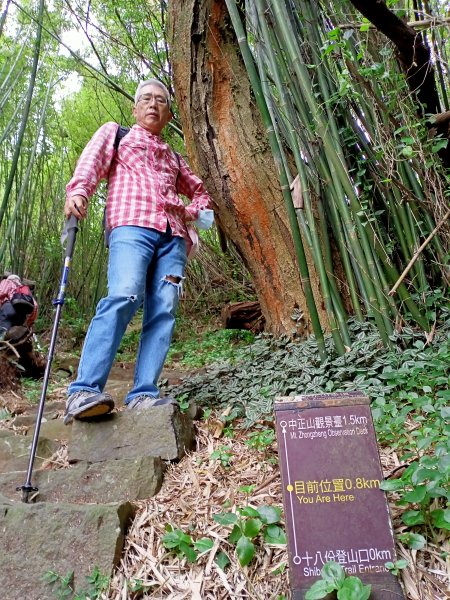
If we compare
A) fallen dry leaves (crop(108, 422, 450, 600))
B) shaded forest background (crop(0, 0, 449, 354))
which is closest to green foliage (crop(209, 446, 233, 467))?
fallen dry leaves (crop(108, 422, 450, 600))

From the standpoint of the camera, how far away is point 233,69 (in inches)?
103

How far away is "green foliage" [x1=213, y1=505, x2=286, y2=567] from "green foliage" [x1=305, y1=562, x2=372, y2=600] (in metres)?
0.18

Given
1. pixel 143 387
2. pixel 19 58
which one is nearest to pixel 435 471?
pixel 143 387

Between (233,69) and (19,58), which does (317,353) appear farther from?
(19,58)

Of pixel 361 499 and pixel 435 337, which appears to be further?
pixel 435 337

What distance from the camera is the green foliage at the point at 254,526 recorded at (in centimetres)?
111

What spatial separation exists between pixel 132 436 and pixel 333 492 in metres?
0.81

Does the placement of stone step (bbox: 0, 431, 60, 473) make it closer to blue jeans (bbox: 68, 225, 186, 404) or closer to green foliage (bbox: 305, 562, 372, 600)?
blue jeans (bbox: 68, 225, 186, 404)

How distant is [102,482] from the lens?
4.92ft

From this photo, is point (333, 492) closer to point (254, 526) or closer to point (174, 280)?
point (254, 526)

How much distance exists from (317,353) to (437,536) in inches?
38.7

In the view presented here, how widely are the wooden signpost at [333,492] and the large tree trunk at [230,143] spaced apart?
4.33 ft

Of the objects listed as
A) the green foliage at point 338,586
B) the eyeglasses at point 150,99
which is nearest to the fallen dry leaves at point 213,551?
the green foliage at point 338,586

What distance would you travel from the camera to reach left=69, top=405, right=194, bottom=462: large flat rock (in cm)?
161
